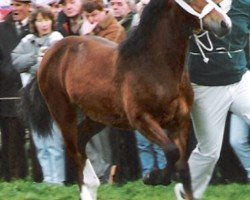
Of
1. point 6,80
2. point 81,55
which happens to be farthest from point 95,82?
point 6,80

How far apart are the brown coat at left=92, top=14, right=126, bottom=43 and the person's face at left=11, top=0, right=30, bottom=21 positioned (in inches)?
52.9

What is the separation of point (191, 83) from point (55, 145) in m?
2.57

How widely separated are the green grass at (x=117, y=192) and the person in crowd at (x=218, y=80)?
0.73 metres

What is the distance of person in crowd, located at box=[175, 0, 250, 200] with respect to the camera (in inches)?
300

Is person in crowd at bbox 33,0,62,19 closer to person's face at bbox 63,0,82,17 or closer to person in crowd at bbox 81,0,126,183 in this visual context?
person's face at bbox 63,0,82,17

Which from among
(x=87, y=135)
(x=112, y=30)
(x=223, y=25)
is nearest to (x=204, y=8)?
(x=223, y=25)

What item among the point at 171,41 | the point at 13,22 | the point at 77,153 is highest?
the point at 171,41

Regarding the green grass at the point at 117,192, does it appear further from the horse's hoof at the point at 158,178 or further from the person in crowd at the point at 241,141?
the horse's hoof at the point at 158,178

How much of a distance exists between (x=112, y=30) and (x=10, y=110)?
1544 mm

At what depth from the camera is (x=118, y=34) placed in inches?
377

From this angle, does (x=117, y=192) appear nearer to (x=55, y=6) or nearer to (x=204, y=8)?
(x=204, y=8)

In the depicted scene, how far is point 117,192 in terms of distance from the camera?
872cm

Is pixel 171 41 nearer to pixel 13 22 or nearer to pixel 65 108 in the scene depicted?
pixel 65 108

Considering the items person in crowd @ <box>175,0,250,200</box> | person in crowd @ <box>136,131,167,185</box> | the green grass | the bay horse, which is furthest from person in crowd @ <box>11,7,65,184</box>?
person in crowd @ <box>175,0,250,200</box>
